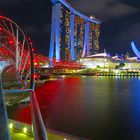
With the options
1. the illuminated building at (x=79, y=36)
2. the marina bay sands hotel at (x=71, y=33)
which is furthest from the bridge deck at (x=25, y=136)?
the illuminated building at (x=79, y=36)

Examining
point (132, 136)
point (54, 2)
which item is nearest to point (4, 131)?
point (132, 136)

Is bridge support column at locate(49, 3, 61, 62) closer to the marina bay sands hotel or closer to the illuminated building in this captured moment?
the marina bay sands hotel

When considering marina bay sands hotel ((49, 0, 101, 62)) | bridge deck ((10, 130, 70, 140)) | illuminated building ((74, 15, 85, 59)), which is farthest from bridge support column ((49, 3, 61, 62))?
bridge deck ((10, 130, 70, 140))

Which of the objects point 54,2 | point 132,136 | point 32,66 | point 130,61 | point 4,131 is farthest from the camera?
point 130,61

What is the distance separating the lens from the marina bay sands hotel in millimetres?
72812

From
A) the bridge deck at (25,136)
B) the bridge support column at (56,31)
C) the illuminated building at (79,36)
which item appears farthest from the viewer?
the illuminated building at (79,36)

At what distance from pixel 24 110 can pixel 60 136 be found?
30.8 feet

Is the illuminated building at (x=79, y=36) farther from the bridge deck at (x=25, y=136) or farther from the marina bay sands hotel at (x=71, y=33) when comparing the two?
the bridge deck at (x=25, y=136)

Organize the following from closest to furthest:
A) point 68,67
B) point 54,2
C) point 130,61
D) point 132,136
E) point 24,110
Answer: point 132,136, point 24,110, point 54,2, point 68,67, point 130,61

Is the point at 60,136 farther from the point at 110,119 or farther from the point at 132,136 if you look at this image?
the point at 110,119

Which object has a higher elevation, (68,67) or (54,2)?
(54,2)

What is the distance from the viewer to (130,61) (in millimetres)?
107875

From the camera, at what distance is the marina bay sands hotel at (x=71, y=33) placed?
239 feet

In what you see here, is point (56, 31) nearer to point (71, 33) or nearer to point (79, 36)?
point (71, 33)
